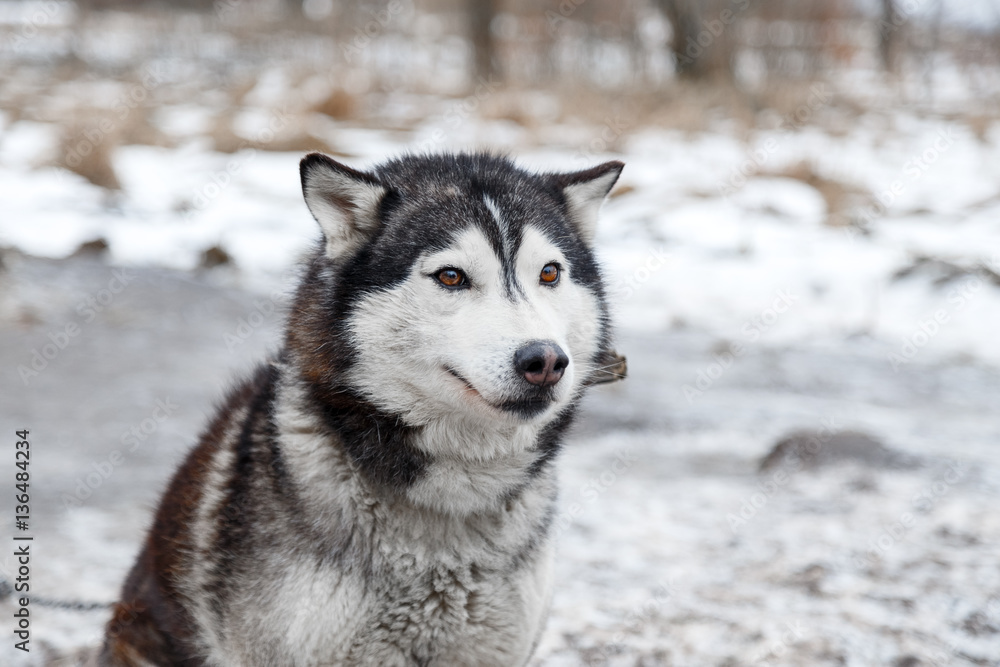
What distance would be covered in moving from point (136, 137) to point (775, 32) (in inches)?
532

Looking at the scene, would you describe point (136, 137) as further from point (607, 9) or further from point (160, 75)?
point (607, 9)

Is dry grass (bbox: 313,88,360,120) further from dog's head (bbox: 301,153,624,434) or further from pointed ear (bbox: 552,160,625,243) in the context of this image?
dog's head (bbox: 301,153,624,434)

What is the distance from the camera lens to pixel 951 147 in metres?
12.6

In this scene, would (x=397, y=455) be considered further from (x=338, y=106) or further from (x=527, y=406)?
(x=338, y=106)

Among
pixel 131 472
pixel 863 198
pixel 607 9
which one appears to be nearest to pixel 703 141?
pixel 863 198
